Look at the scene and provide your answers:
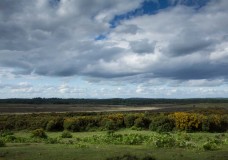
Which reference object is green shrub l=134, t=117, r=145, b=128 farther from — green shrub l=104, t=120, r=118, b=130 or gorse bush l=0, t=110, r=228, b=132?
green shrub l=104, t=120, r=118, b=130

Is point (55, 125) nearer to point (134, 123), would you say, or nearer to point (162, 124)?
point (134, 123)

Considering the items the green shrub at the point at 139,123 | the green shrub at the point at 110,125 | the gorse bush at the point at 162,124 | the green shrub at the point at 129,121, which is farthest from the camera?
the green shrub at the point at 129,121

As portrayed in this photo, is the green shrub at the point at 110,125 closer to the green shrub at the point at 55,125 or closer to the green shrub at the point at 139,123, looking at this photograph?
the green shrub at the point at 139,123

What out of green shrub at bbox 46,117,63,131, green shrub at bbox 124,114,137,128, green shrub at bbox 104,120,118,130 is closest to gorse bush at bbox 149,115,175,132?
green shrub at bbox 124,114,137,128

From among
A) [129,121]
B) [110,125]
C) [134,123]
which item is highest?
[129,121]

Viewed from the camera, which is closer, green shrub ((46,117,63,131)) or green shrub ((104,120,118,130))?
green shrub ((104,120,118,130))

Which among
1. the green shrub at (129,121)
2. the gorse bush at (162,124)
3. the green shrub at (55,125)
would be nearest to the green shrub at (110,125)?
the green shrub at (129,121)

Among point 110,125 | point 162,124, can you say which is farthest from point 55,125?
point 162,124

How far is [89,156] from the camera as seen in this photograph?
875 inches

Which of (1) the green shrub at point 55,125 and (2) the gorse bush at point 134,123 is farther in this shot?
(1) the green shrub at point 55,125

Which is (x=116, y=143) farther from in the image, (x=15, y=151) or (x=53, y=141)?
(x=15, y=151)

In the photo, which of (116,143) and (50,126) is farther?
(50,126)

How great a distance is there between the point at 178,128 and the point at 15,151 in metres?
28.7

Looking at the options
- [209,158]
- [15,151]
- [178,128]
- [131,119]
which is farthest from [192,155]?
[131,119]
